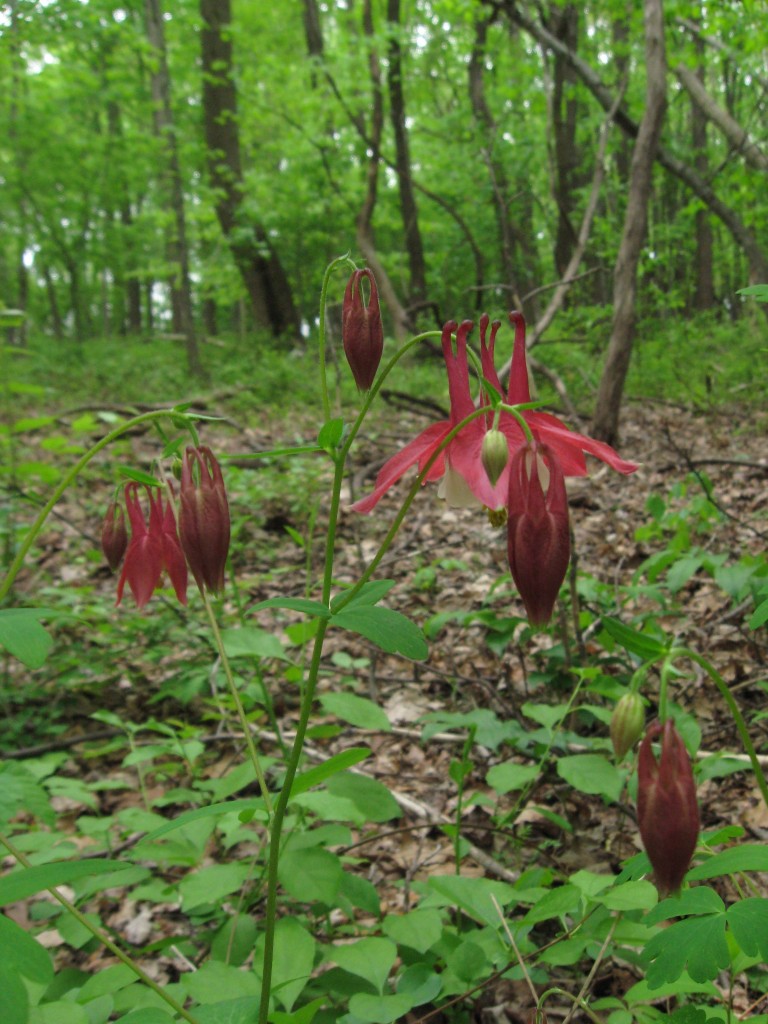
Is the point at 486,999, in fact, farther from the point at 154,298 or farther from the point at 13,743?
the point at 154,298

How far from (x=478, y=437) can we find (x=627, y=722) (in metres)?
0.47

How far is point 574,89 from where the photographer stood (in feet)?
26.0

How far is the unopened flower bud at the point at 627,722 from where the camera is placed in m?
1.08

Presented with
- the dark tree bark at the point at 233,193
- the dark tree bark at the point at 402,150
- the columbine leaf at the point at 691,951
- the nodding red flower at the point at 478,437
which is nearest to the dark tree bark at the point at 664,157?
the dark tree bark at the point at 402,150

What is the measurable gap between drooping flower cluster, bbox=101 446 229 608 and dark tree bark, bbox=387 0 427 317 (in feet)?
19.6

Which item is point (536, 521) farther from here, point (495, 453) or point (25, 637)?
point (25, 637)

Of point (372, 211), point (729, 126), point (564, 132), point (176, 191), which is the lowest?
point (372, 211)

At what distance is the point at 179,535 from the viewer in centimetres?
129

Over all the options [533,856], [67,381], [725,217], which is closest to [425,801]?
[533,856]

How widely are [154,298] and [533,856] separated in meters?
40.7

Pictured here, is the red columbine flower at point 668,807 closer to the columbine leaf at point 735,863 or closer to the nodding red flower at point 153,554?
the columbine leaf at point 735,863

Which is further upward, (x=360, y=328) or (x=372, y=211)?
(x=372, y=211)

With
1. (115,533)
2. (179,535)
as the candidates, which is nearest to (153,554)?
(115,533)

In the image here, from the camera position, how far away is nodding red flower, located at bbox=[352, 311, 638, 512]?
1.14 meters
